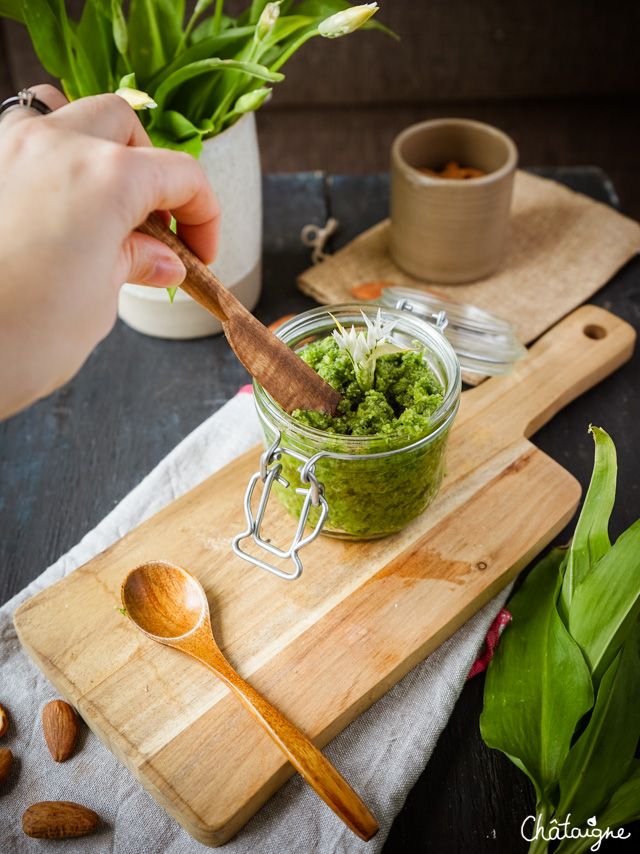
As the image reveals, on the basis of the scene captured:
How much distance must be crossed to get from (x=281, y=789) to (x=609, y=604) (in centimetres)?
45

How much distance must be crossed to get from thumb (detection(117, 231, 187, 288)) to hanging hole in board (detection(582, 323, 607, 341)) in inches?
32.7

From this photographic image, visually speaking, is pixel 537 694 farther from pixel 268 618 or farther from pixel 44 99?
pixel 44 99

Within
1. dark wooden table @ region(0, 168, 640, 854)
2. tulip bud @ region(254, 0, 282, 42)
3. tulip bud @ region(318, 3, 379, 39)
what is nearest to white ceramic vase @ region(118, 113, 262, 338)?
dark wooden table @ region(0, 168, 640, 854)

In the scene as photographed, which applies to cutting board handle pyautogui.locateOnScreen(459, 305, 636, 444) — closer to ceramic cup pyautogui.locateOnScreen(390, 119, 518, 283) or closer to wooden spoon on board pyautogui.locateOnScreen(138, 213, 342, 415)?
ceramic cup pyautogui.locateOnScreen(390, 119, 518, 283)

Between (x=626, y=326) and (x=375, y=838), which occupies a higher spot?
(x=626, y=326)

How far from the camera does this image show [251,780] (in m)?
0.83

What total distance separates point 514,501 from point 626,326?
489 millimetres

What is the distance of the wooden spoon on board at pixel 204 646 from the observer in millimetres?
788

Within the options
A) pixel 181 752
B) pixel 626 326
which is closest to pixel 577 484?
pixel 626 326

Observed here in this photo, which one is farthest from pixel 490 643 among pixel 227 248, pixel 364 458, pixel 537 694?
pixel 227 248

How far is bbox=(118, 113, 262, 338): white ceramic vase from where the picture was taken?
1207 mm

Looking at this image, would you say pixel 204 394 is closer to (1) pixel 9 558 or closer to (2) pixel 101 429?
(2) pixel 101 429

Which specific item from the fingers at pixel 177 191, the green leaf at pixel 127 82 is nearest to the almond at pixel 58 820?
the fingers at pixel 177 191

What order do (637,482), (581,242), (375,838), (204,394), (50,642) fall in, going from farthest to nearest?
(581,242), (204,394), (637,482), (50,642), (375,838)
